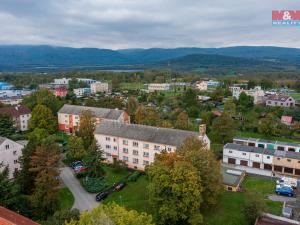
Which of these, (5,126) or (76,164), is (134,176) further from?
(5,126)

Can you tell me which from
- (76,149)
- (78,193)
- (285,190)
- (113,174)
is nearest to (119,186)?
(113,174)

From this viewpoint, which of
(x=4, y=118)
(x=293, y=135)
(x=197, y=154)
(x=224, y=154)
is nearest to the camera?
(x=197, y=154)

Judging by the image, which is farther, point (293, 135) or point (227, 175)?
point (293, 135)

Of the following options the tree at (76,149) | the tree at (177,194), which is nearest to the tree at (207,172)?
the tree at (177,194)

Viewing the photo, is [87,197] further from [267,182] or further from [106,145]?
[267,182]

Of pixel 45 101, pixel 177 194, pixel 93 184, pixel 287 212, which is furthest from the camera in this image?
pixel 45 101

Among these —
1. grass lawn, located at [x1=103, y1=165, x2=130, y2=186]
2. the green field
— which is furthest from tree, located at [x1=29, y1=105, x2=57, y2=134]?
the green field

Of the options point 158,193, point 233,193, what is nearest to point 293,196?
point 233,193
